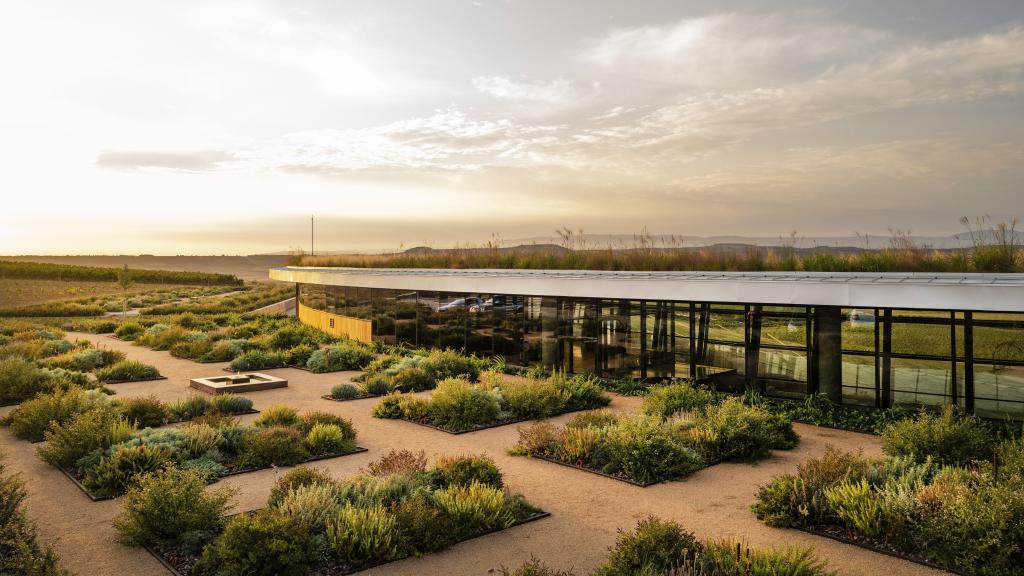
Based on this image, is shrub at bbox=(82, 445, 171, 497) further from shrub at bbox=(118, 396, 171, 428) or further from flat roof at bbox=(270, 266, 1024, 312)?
flat roof at bbox=(270, 266, 1024, 312)

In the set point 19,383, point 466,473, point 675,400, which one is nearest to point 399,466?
point 466,473

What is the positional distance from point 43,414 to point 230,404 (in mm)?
3451

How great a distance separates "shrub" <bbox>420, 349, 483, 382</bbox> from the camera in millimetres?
18062

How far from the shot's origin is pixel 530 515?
8.22 meters

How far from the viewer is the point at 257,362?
21.9 m

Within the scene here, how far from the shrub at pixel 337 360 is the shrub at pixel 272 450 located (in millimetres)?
10460

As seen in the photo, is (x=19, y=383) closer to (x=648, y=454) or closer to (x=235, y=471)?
(x=235, y=471)

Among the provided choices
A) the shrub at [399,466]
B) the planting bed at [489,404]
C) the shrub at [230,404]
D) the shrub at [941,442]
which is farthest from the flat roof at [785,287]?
the shrub at [399,466]

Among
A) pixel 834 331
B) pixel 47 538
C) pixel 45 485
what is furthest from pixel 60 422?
pixel 834 331

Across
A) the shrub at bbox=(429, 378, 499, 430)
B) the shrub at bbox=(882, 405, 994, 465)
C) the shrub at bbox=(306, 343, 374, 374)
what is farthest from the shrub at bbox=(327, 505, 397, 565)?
the shrub at bbox=(306, 343, 374, 374)

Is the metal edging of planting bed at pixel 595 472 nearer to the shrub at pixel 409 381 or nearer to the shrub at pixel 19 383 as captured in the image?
the shrub at pixel 409 381

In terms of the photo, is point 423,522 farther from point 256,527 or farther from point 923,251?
point 923,251

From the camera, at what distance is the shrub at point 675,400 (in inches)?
516

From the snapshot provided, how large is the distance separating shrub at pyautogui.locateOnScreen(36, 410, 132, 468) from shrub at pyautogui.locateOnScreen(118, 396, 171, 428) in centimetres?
197
